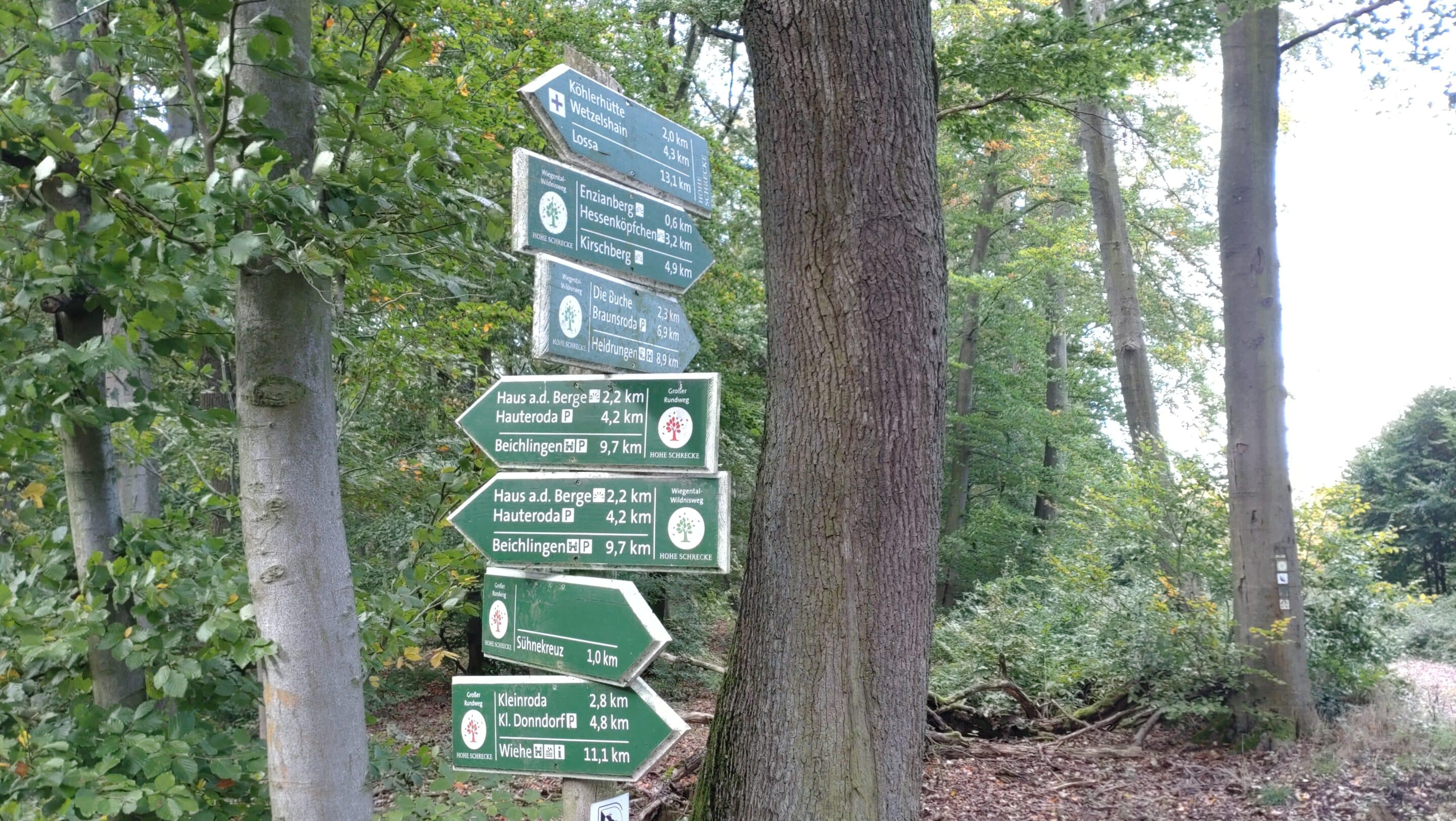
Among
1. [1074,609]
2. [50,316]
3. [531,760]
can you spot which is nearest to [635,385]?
[531,760]

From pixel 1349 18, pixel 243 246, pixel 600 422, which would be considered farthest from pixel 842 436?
pixel 1349 18

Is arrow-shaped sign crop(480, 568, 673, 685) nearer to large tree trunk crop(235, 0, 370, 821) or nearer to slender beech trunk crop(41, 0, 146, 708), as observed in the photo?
large tree trunk crop(235, 0, 370, 821)

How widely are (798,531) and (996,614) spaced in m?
8.63

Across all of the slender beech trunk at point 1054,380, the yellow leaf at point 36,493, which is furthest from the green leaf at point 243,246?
the slender beech trunk at point 1054,380

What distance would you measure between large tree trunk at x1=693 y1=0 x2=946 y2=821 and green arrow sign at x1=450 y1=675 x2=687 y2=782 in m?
0.68

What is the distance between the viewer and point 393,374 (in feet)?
18.6

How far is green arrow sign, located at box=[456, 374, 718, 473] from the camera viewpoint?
2.84 m

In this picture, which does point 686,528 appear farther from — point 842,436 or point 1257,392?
point 1257,392

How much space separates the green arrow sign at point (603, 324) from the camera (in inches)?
110

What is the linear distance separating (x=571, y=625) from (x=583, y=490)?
1.28ft

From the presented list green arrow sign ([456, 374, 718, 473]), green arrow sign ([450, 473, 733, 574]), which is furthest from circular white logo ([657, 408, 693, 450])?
green arrow sign ([450, 473, 733, 574])

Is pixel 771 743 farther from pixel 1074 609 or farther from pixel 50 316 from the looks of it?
pixel 1074 609

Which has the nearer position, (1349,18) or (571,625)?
(571,625)

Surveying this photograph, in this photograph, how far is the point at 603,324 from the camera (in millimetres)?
2947
